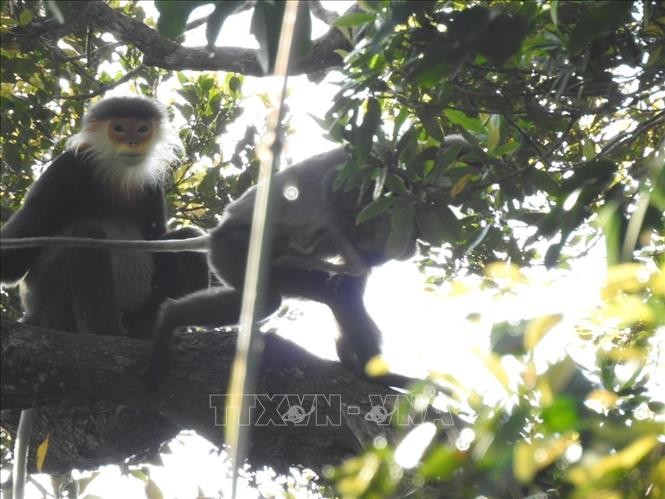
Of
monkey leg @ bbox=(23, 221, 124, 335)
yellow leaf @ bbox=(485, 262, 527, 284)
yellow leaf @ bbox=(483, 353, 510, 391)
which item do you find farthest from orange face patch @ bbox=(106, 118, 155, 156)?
yellow leaf @ bbox=(483, 353, 510, 391)

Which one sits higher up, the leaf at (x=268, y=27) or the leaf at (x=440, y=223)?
the leaf at (x=268, y=27)

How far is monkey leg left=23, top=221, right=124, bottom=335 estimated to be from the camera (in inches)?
151

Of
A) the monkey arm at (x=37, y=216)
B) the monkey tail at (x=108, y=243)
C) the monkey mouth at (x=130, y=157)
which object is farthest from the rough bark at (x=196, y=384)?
the monkey mouth at (x=130, y=157)

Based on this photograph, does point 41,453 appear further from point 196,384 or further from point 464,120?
point 464,120

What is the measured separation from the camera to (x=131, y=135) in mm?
4527

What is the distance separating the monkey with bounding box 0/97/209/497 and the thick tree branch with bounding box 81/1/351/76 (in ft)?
0.92

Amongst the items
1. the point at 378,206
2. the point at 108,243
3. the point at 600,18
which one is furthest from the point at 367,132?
the point at 108,243

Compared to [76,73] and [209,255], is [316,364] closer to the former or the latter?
[209,255]

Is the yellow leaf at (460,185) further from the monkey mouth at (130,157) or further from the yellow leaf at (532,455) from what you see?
the monkey mouth at (130,157)

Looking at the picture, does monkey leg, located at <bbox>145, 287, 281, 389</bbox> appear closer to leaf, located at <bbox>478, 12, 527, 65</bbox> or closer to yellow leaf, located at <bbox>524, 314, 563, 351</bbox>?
leaf, located at <bbox>478, 12, 527, 65</bbox>

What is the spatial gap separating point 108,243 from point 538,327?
9.49 ft

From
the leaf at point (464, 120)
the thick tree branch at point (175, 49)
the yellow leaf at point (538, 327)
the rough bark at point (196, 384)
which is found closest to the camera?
the yellow leaf at point (538, 327)

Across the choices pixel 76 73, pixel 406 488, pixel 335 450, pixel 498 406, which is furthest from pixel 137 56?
pixel 498 406

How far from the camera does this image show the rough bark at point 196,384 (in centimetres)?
302
